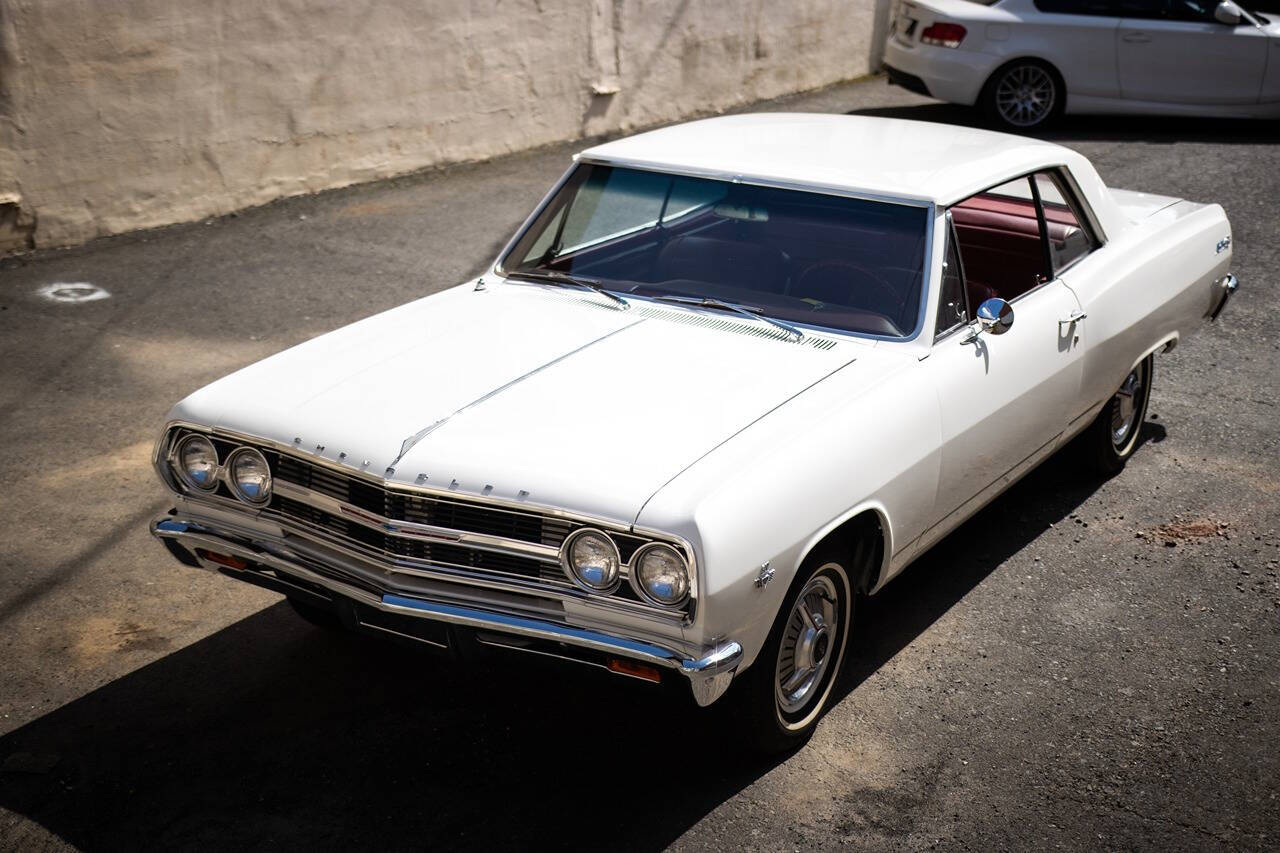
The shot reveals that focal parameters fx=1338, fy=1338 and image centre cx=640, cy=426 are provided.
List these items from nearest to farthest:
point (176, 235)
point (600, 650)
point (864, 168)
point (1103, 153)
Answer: point (600, 650) → point (864, 168) → point (176, 235) → point (1103, 153)

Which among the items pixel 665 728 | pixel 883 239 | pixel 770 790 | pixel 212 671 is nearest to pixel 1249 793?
pixel 770 790

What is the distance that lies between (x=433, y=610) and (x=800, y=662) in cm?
113

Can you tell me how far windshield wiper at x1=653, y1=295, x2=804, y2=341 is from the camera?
14.4 ft

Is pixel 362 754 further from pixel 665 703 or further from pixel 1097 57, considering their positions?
pixel 1097 57

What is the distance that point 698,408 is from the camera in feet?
12.6

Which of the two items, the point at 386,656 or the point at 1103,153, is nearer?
the point at 386,656

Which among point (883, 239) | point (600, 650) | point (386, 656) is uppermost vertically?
point (883, 239)

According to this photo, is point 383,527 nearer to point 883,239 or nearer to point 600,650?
point 600,650

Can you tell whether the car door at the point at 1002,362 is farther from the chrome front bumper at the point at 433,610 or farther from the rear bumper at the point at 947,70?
the rear bumper at the point at 947,70

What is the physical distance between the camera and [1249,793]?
3.82m

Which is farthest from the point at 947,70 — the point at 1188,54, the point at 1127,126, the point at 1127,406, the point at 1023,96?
the point at 1127,406

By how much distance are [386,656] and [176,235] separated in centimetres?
552

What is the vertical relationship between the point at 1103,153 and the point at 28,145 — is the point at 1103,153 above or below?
below

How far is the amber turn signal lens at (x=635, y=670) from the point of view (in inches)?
135
